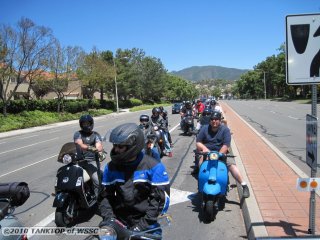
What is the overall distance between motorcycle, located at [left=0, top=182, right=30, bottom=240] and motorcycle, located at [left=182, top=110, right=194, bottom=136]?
14.8 m

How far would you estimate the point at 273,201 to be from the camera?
6.28m

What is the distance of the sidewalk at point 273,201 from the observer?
504 cm

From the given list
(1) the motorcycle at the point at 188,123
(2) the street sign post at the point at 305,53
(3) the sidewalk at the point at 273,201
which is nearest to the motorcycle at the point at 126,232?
(3) the sidewalk at the point at 273,201

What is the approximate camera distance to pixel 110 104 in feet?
205

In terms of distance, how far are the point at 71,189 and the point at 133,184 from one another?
2.64 metres

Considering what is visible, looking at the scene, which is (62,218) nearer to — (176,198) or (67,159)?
(67,159)

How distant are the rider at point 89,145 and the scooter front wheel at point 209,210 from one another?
71.8 inches

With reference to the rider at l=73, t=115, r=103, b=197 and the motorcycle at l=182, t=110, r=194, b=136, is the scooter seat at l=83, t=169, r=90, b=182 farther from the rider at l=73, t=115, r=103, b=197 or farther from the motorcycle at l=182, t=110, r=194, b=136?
the motorcycle at l=182, t=110, r=194, b=136

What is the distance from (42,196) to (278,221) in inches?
191

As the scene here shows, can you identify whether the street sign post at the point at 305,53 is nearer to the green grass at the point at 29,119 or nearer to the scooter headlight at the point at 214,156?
the scooter headlight at the point at 214,156

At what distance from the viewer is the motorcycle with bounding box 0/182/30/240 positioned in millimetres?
2814

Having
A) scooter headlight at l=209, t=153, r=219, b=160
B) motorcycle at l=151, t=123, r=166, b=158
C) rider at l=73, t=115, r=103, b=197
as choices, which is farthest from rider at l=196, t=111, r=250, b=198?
motorcycle at l=151, t=123, r=166, b=158

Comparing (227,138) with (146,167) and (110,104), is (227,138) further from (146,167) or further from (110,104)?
(110,104)

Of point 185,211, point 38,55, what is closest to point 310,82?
point 185,211
